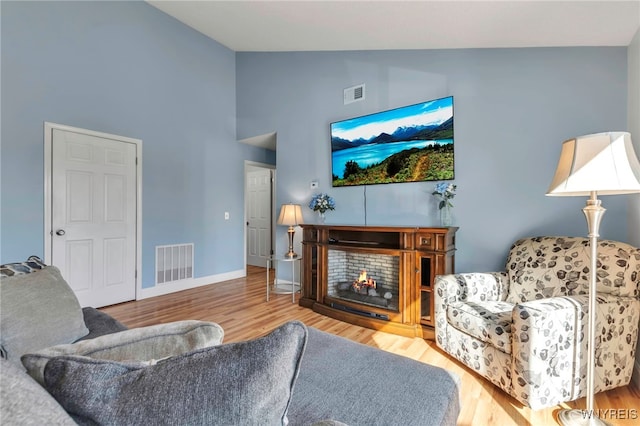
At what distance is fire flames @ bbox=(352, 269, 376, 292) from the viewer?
9.46 ft

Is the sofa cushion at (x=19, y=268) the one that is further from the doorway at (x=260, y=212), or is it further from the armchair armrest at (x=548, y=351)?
the doorway at (x=260, y=212)

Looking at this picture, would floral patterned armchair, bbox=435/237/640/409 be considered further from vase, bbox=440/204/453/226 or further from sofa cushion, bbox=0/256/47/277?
sofa cushion, bbox=0/256/47/277

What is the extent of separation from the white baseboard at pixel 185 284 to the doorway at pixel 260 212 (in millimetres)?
842

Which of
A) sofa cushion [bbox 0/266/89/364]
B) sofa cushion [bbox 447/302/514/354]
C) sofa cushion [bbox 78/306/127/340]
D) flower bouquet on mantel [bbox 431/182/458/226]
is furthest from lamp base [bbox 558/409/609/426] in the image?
sofa cushion [bbox 0/266/89/364]

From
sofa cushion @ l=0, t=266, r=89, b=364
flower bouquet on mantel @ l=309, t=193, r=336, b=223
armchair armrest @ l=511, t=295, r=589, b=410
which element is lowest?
armchair armrest @ l=511, t=295, r=589, b=410

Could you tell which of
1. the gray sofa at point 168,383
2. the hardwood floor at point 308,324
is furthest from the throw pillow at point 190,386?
the hardwood floor at point 308,324

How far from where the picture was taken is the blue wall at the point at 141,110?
2.66 meters

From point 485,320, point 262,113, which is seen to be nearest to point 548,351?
point 485,320

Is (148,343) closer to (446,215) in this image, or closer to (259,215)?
(446,215)

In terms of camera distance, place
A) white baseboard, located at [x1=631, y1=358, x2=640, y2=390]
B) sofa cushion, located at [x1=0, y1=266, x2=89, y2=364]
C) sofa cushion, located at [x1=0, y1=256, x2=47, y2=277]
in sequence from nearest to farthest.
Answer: sofa cushion, located at [x1=0, y1=266, x2=89, y2=364]
sofa cushion, located at [x1=0, y1=256, x2=47, y2=277]
white baseboard, located at [x1=631, y1=358, x2=640, y2=390]

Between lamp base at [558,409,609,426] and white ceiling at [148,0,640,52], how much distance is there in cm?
251

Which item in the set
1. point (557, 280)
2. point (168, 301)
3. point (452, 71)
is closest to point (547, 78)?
point (452, 71)

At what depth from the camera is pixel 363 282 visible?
2.94 meters

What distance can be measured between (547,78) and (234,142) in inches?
160
